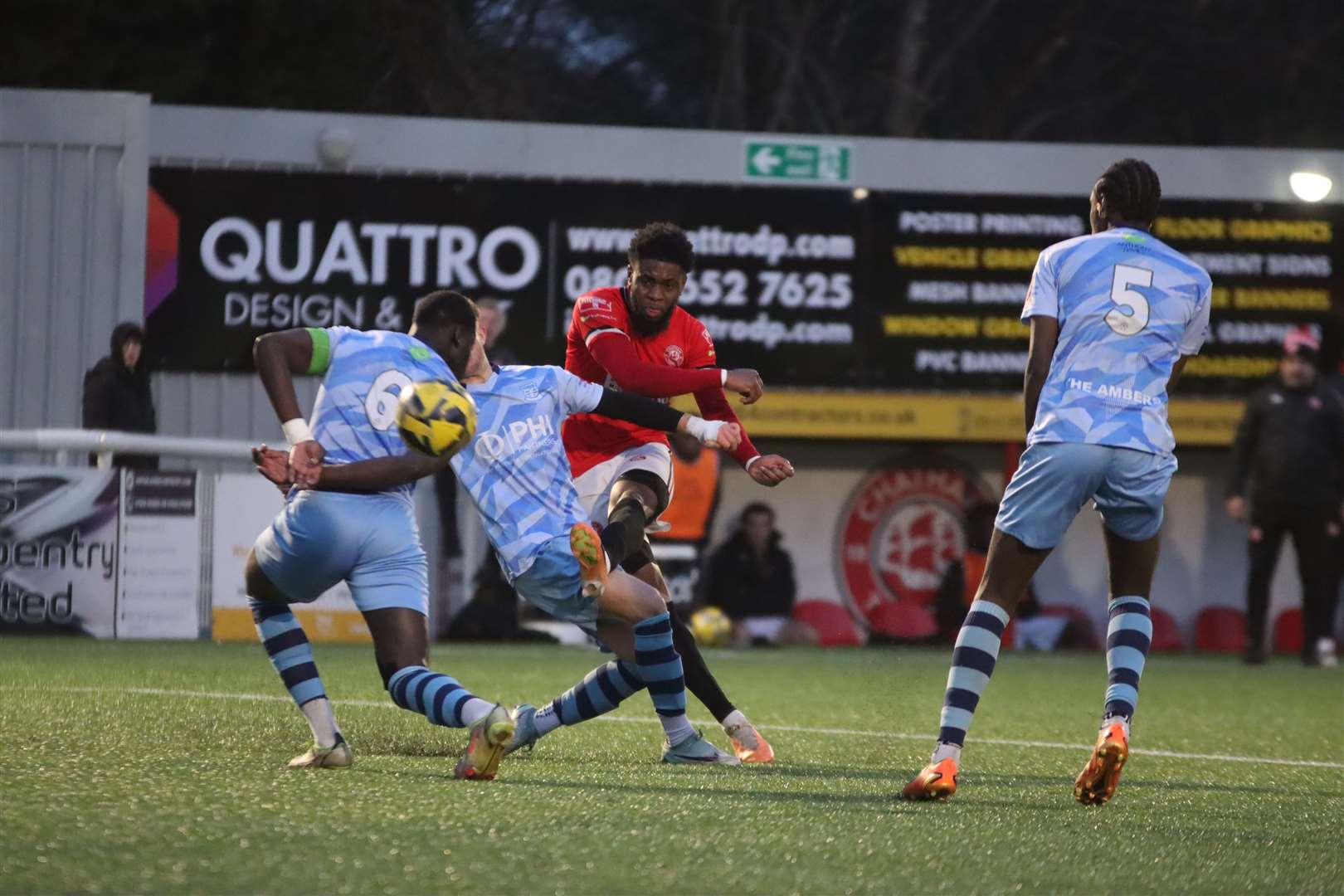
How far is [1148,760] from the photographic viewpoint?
684cm

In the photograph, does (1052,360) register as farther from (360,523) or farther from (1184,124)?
(1184,124)

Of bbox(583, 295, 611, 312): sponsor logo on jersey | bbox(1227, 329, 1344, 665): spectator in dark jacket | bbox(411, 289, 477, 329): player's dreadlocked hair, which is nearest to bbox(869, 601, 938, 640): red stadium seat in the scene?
bbox(1227, 329, 1344, 665): spectator in dark jacket

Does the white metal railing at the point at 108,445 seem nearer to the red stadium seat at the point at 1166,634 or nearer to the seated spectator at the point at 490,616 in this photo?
the seated spectator at the point at 490,616

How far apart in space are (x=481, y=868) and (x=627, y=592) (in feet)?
6.77

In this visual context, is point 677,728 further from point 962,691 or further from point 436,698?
point 962,691

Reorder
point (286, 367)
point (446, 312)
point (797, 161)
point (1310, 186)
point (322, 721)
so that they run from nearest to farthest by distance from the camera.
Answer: point (286, 367) < point (322, 721) < point (446, 312) < point (797, 161) < point (1310, 186)

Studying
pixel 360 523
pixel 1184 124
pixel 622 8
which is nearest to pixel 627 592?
pixel 360 523

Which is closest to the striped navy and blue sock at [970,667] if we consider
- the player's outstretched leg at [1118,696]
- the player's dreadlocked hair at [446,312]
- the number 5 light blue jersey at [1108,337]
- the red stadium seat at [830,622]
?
the player's outstretched leg at [1118,696]

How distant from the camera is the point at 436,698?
5.39 meters

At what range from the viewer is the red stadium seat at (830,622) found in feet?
50.5

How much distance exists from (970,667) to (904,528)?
1081 centimetres

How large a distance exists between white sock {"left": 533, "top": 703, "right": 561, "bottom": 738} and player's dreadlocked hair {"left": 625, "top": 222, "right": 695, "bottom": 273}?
4.84 feet

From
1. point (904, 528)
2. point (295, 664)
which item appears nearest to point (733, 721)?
point (295, 664)

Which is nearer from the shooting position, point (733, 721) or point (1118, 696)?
point (1118, 696)
